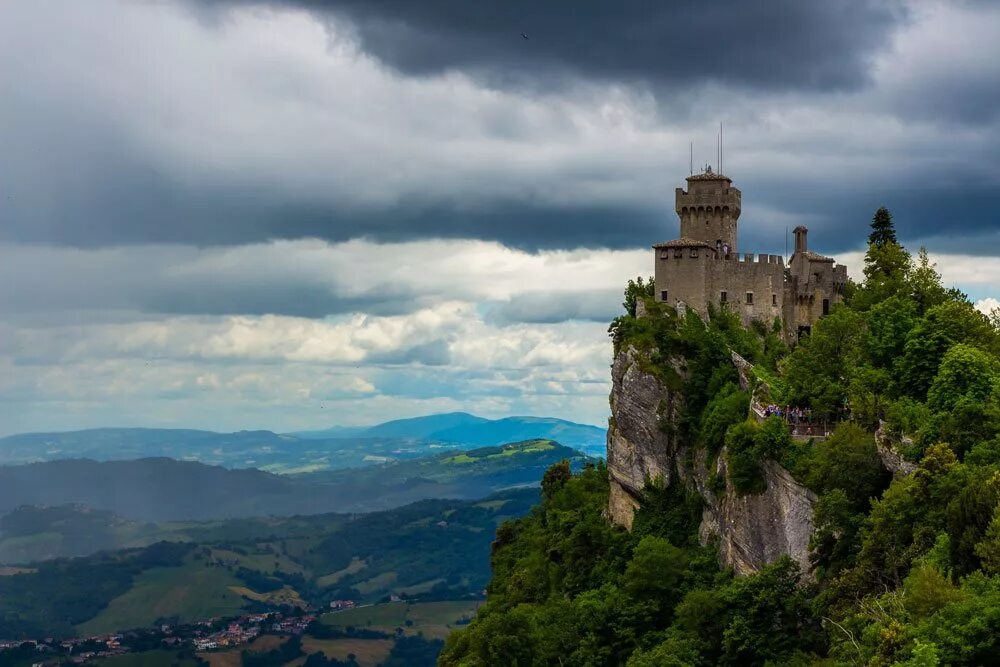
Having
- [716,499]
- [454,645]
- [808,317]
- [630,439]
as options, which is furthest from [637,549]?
[808,317]

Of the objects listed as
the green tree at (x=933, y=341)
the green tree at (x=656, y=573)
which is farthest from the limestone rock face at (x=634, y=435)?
the green tree at (x=933, y=341)

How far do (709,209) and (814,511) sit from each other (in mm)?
41641

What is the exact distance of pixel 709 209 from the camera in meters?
101

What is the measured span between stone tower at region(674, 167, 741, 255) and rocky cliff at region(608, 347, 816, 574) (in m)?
13.5

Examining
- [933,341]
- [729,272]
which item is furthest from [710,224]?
[933,341]

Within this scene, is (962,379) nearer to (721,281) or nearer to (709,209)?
(721,281)

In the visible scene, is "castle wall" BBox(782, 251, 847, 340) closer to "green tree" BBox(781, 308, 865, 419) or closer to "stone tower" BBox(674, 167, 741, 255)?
"stone tower" BBox(674, 167, 741, 255)

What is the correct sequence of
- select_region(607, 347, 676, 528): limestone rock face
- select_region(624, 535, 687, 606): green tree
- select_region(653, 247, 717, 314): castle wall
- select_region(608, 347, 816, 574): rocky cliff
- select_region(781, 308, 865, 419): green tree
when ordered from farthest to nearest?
1. select_region(653, 247, 717, 314): castle wall
2. select_region(607, 347, 676, 528): limestone rock face
3. select_region(624, 535, 687, 606): green tree
4. select_region(781, 308, 865, 419): green tree
5. select_region(608, 347, 816, 574): rocky cliff

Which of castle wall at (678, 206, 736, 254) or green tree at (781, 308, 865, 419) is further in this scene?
castle wall at (678, 206, 736, 254)

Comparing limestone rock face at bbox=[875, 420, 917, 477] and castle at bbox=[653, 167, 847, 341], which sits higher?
castle at bbox=[653, 167, 847, 341]

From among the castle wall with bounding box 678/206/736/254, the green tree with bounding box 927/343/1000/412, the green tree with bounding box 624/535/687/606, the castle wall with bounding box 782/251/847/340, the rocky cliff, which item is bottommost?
the green tree with bounding box 624/535/687/606

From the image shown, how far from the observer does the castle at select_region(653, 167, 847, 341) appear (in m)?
97.4

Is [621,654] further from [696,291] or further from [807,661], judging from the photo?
[696,291]

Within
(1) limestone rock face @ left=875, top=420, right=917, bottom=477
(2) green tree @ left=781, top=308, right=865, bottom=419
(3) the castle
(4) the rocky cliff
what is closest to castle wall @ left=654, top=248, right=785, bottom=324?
(3) the castle
